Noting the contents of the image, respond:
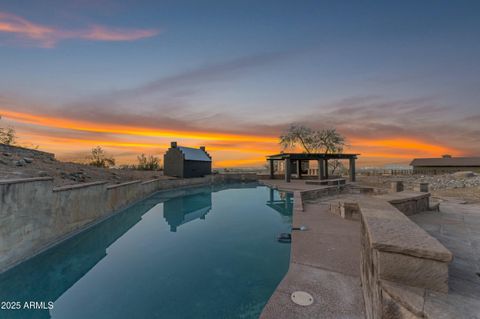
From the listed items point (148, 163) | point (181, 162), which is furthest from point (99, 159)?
point (181, 162)

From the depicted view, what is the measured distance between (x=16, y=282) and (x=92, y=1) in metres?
10.0

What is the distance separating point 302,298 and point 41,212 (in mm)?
8245

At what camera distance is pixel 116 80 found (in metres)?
11.7

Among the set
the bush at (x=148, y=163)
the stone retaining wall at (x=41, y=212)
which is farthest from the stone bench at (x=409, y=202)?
the bush at (x=148, y=163)

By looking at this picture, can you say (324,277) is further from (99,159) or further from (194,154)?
(99,159)

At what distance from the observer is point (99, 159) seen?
28.6m

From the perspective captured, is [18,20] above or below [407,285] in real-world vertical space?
above

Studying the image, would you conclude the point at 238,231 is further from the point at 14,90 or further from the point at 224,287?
the point at 14,90

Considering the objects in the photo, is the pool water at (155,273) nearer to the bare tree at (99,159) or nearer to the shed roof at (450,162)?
the bare tree at (99,159)

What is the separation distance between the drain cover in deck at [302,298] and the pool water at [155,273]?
3.63 feet

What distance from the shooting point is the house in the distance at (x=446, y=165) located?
3497 centimetres

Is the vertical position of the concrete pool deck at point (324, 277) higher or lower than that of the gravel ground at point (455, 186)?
lower

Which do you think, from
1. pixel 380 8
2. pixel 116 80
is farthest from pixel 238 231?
pixel 380 8

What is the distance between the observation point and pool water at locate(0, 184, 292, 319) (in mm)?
4078
